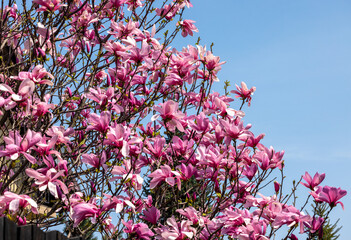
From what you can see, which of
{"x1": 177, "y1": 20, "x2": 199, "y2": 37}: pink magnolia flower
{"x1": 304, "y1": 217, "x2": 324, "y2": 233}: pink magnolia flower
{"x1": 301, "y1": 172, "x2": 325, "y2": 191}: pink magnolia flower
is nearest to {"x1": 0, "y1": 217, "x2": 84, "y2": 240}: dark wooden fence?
{"x1": 304, "y1": 217, "x2": 324, "y2": 233}: pink magnolia flower

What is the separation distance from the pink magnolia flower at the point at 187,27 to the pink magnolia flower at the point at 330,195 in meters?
2.27

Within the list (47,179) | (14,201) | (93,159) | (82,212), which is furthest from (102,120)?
(14,201)

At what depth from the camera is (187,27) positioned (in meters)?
4.92

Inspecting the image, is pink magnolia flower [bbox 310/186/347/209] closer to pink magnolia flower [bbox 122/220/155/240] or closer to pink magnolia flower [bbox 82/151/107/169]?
pink magnolia flower [bbox 122/220/155/240]

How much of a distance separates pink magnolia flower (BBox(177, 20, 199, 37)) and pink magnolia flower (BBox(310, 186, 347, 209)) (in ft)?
7.46

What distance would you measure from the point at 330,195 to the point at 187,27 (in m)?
2.44

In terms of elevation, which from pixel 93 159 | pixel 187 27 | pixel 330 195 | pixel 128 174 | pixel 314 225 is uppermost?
pixel 187 27

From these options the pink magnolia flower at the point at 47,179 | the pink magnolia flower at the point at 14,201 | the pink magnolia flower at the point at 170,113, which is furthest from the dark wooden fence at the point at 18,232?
the pink magnolia flower at the point at 170,113

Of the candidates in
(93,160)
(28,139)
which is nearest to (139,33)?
(93,160)

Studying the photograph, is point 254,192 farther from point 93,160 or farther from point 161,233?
point 93,160

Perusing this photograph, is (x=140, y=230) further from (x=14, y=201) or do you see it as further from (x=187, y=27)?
(x=187, y=27)

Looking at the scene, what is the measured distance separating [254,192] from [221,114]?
0.88 meters

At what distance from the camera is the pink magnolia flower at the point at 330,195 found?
351cm

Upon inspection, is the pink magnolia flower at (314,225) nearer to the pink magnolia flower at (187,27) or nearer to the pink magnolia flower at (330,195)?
the pink magnolia flower at (330,195)
